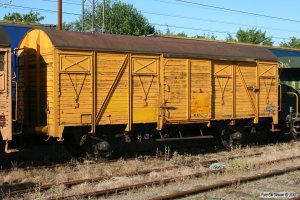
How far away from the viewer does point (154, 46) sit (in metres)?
13.0

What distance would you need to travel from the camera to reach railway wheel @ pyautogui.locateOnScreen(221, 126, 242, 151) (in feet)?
49.5

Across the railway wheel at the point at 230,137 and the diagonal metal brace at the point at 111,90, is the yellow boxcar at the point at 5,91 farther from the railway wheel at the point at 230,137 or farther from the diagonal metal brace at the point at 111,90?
the railway wheel at the point at 230,137

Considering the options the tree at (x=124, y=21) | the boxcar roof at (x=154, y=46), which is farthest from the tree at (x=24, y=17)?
the boxcar roof at (x=154, y=46)

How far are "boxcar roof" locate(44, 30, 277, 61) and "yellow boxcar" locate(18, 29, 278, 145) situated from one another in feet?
0.07

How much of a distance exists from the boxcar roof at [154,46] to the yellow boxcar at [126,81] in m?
0.02

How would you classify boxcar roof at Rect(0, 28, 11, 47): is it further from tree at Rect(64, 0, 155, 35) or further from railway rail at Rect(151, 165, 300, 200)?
tree at Rect(64, 0, 155, 35)

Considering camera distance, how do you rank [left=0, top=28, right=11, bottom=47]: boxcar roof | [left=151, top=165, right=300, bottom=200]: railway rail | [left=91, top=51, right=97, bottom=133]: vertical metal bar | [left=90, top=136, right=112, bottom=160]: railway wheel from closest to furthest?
[left=151, top=165, right=300, bottom=200]: railway rail
[left=0, top=28, right=11, bottom=47]: boxcar roof
[left=91, top=51, right=97, bottom=133]: vertical metal bar
[left=90, top=136, right=112, bottom=160]: railway wheel

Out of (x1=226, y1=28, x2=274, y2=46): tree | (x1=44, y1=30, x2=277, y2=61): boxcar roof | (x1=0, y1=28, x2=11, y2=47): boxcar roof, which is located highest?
(x1=226, y1=28, x2=274, y2=46): tree

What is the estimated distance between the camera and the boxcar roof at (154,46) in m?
11.6

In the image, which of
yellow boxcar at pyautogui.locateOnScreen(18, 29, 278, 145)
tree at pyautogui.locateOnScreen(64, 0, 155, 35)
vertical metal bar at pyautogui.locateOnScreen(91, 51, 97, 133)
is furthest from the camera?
tree at pyautogui.locateOnScreen(64, 0, 155, 35)

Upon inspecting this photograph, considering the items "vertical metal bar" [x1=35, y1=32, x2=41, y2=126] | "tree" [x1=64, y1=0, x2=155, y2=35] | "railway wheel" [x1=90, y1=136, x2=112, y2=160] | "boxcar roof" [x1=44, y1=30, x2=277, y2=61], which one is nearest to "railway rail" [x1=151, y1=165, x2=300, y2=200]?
"railway wheel" [x1=90, y1=136, x2=112, y2=160]

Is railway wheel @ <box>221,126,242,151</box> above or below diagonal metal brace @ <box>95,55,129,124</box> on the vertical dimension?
below

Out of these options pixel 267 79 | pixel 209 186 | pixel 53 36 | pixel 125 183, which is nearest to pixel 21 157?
pixel 53 36

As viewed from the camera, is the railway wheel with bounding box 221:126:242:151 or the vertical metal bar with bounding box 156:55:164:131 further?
the railway wheel with bounding box 221:126:242:151
